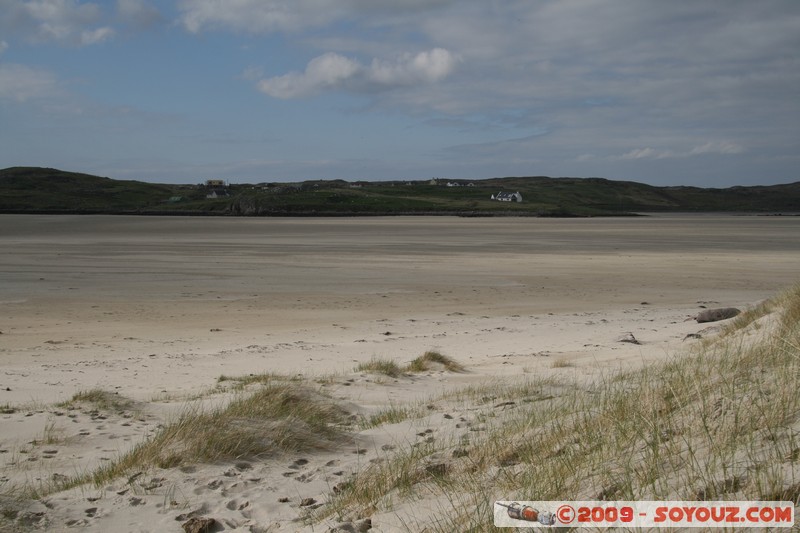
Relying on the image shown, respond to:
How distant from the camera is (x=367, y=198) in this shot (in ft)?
378

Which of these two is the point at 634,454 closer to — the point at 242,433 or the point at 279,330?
the point at 242,433

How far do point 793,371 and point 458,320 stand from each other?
10.7 meters

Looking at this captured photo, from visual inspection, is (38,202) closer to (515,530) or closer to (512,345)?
(512,345)

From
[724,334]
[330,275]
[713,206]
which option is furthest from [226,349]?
[713,206]

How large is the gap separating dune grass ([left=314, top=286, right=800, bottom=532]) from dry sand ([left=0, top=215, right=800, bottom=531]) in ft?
1.88

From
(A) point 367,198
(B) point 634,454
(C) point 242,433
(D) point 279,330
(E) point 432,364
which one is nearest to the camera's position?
(B) point 634,454

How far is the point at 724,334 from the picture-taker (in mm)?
10273

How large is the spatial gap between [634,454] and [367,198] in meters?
112

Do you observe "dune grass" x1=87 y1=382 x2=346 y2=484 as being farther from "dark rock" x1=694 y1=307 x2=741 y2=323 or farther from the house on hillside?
the house on hillside

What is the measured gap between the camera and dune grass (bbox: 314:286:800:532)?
3.57m

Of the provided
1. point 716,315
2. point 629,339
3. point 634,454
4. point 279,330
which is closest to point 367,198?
point 279,330

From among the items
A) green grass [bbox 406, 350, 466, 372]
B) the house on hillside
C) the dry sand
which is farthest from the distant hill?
green grass [bbox 406, 350, 466, 372]

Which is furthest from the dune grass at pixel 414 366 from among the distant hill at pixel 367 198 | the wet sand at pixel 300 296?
the distant hill at pixel 367 198

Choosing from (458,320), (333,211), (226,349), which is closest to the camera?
(226,349)
